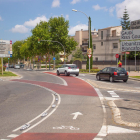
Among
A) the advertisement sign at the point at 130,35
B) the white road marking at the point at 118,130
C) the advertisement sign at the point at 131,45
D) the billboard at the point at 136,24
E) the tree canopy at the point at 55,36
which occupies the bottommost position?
the white road marking at the point at 118,130

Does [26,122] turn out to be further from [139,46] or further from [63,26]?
[63,26]

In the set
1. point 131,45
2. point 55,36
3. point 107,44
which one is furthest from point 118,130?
point 107,44

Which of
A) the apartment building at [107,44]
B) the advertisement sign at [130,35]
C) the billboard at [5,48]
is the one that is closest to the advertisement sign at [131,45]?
the advertisement sign at [130,35]

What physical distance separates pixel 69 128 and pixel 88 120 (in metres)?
1.05

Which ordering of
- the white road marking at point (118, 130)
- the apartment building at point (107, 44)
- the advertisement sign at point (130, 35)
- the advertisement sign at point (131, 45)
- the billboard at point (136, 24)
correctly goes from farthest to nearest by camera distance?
the apartment building at point (107, 44) → the billboard at point (136, 24) → the advertisement sign at point (131, 45) → the advertisement sign at point (130, 35) → the white road marking at point (118, 130)

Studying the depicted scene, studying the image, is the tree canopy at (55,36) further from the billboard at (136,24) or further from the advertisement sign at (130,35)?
the advertisement sign at (130,35)

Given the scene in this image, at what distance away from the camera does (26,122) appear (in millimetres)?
6758

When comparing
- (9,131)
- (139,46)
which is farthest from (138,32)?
(9,131)

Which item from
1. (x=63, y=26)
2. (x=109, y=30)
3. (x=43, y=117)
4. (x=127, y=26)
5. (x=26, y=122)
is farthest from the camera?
(x=127, y=26)

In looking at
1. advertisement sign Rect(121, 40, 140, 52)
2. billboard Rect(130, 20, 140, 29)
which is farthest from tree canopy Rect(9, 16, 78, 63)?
advertisement sign Rect(121, 40, 140, 52)

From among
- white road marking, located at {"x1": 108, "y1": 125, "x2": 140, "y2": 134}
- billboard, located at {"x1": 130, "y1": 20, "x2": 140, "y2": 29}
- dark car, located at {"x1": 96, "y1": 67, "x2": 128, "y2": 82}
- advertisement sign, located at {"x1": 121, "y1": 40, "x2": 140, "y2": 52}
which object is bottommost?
white road marking, located at {"x1": 108, "y1": 125, "x2": 140, "y2": 134}

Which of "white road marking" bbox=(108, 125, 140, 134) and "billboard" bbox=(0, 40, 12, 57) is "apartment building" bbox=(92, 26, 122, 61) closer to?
"billboard" bbox=(0, 40, 12, 57)

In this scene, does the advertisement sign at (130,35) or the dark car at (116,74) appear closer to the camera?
the dark car at (116,74)

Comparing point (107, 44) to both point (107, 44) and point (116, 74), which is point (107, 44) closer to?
point (107, 44)
